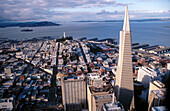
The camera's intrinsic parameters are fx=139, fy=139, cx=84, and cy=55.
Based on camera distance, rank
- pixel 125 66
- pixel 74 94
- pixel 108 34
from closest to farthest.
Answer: pixel 74 94 → pixel 125 66 → pixel 108 34

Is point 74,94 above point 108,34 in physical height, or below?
below

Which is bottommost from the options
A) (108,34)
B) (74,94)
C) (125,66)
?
(74,94)

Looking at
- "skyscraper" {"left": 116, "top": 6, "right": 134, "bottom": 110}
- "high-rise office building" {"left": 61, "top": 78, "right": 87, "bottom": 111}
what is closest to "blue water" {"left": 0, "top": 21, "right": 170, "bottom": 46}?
"skyscraper" {"left": 116, "top": 6, "right": 134, "bottom": 110}

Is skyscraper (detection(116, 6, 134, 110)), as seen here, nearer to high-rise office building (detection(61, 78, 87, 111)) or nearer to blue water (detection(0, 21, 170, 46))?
high-rise office building (detection(61, 78, 87, 111))

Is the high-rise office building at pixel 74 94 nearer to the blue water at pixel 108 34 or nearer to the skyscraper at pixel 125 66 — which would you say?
the skyscraper at pixel 125 66

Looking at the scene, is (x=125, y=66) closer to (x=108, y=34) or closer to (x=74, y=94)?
(x=74, y=94)

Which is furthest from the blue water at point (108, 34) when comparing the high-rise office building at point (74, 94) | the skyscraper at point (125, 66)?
the high-rise office building at point (74, 94)

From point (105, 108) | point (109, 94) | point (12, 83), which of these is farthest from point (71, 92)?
point (12, 83)

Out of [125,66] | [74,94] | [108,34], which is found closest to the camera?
[74,94]

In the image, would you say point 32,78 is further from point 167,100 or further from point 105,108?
point 167,100

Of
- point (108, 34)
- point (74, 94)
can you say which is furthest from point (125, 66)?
point (108, 34)

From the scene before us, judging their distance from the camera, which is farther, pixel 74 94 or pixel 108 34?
pixel 108 34

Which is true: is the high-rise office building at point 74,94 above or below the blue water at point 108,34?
below
